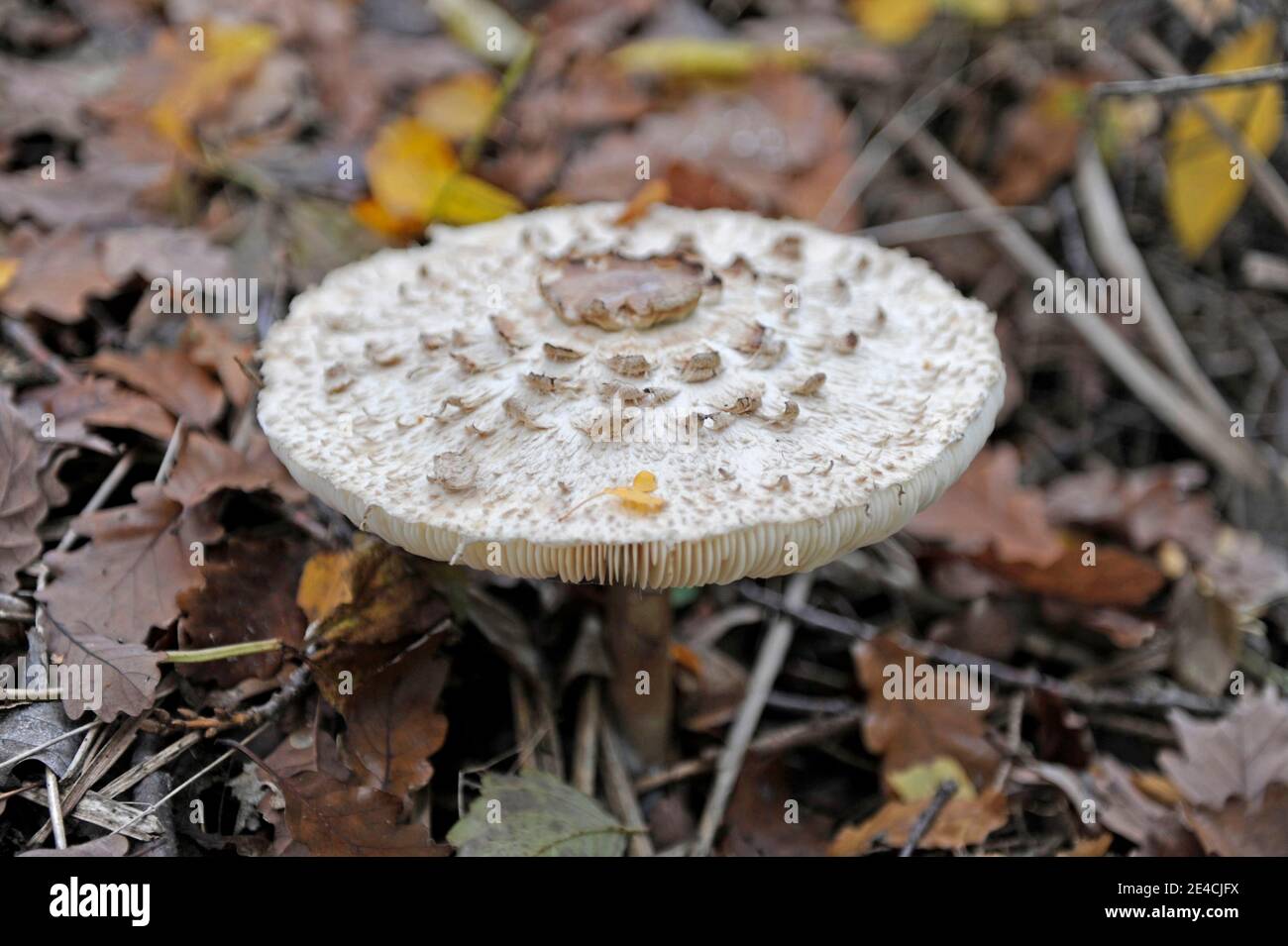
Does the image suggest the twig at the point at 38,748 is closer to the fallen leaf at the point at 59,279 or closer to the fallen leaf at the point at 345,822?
the fallen leaf at the point at 345,822

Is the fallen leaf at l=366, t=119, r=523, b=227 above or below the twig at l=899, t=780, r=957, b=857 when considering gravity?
above

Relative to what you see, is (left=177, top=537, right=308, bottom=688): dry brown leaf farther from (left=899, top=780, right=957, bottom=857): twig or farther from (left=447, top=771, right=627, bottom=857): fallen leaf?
(left=899, top=780, right=957, bottom=857): twig

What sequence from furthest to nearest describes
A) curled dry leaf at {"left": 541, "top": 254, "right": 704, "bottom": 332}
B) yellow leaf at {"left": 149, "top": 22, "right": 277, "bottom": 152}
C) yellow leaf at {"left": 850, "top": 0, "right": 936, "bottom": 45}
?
yellow leaf at {"left": 850, "top": 0, "right": 936, "bottom": 45} < yellow leaf at {"left": 149, "top": 22, "right": 277, "bottom": 152} < curled dry leaf at {"left": 541, "top": 254, "right": 704, "bottom": 332}

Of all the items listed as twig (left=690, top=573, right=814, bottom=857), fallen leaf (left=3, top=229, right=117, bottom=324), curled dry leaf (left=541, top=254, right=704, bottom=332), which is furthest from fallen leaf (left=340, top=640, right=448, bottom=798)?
fallen leaf (left=3, top=229, right=117, bottom=324)

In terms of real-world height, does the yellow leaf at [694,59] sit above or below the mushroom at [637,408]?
above

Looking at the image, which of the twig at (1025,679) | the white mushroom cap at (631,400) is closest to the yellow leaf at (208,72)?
the white mushroom cap at (631,400)
